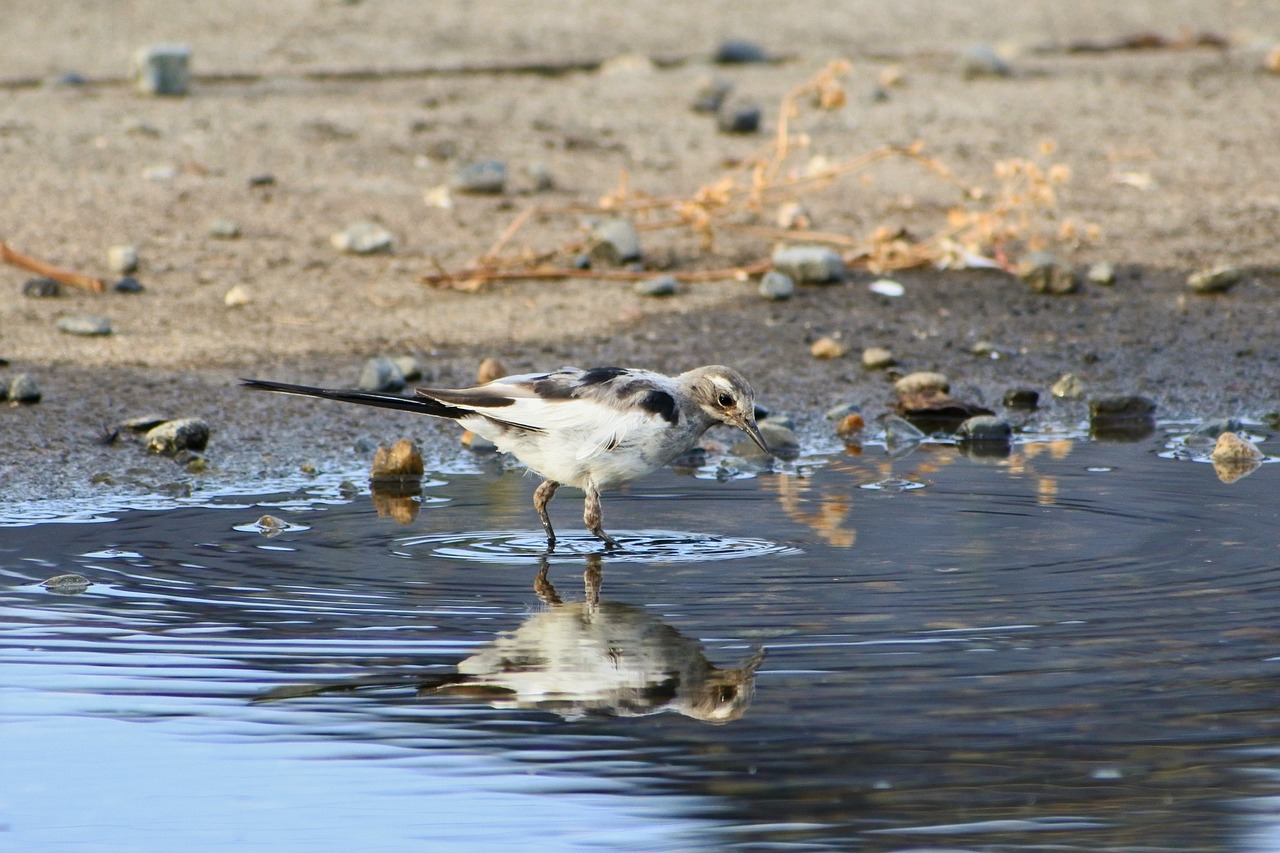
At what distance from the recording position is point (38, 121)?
10.9 meters

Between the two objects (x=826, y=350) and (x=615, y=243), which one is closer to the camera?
(x=826, y=350)

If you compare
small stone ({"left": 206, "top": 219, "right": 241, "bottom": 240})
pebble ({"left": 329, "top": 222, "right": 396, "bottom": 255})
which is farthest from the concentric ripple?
small stone ({"left": 206, "top": 219, "right": 241, "bottom": 240})

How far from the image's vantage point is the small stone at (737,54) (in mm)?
13422

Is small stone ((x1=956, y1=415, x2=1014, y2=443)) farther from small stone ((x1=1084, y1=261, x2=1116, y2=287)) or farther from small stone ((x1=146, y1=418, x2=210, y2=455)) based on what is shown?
small stone ((x1=146, y1=418, x2=210, y2=455))

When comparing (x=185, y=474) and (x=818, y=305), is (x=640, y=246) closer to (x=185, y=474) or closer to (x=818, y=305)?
(x=818, y=305)

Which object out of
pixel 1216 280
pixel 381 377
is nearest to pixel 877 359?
pixel 1216 280

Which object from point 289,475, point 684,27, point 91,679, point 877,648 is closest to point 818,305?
point 289,475

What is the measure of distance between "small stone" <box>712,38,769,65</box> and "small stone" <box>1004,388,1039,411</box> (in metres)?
6.41

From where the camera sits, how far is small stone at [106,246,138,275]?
28.5 feet

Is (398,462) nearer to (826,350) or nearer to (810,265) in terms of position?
(826,350)

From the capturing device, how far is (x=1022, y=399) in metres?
7.61

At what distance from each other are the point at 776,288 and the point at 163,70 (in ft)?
16.0

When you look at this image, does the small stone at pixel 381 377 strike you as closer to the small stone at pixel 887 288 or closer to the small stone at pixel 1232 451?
the small stone at pixel 887 288

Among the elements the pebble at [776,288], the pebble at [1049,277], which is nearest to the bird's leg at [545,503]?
the pebble at [776,288]
